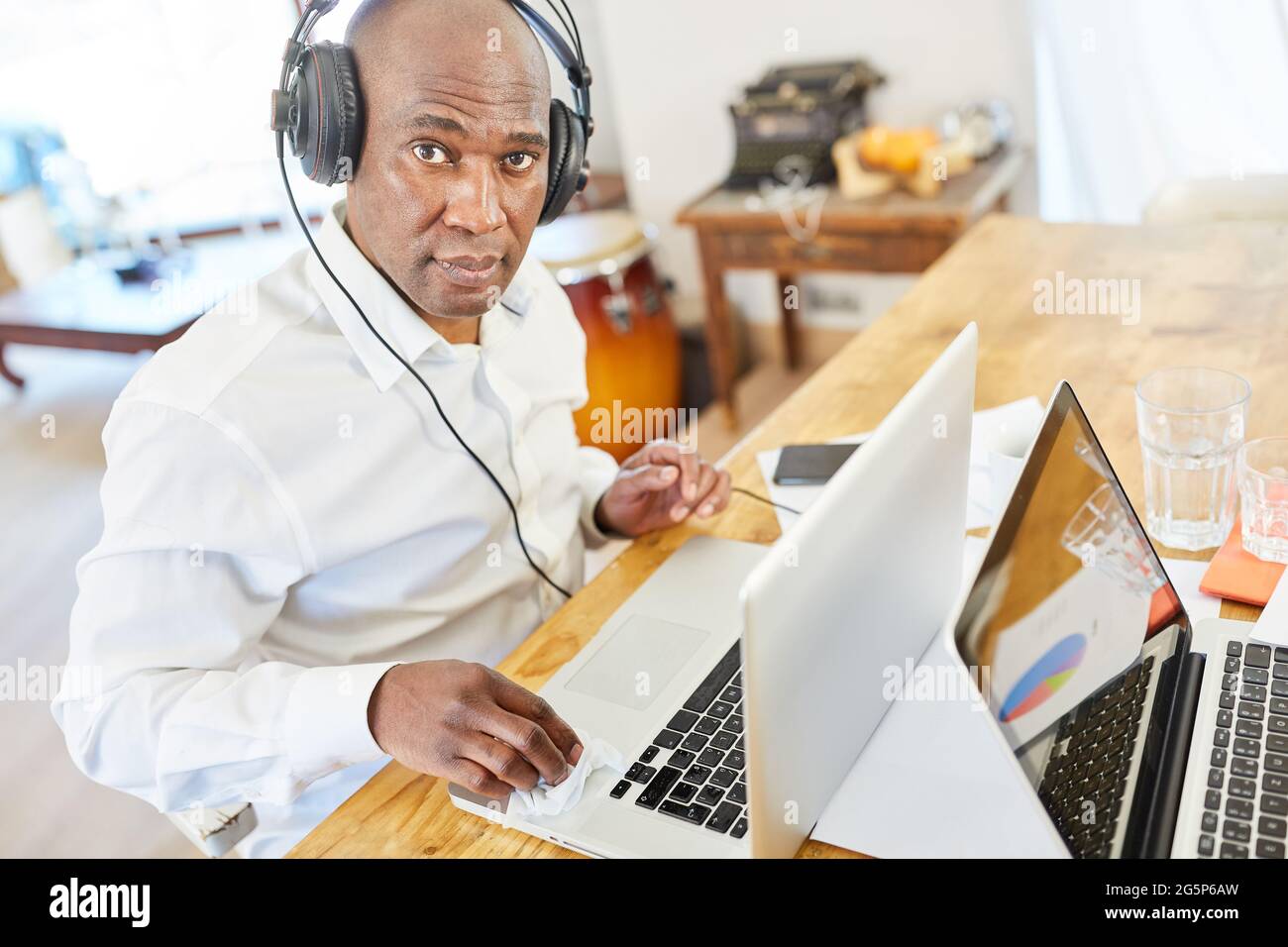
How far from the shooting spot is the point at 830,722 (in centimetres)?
79

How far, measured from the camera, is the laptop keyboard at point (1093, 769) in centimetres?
70

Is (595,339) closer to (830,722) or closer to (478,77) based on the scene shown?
(478,77)

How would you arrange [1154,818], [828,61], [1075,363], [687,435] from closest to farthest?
[1154,818], [1075,363], [828,61], [687,435]

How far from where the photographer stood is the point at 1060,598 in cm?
73

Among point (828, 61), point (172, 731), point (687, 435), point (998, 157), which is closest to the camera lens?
point (172, 731)

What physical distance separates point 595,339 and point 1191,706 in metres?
2.18

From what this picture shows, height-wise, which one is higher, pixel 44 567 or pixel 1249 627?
pixel 1249 627

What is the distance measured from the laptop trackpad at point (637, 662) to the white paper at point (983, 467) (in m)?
0.19

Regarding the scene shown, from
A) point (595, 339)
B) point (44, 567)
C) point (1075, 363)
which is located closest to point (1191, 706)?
point (1075, 363)

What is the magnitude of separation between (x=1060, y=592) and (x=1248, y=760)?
0.19 m

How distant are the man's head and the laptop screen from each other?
537 mm

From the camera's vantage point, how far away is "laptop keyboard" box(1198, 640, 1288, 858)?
2.37ft

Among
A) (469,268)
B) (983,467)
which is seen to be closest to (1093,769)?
(983,467)

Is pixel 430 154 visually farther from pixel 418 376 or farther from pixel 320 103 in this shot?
pixel 418 376
